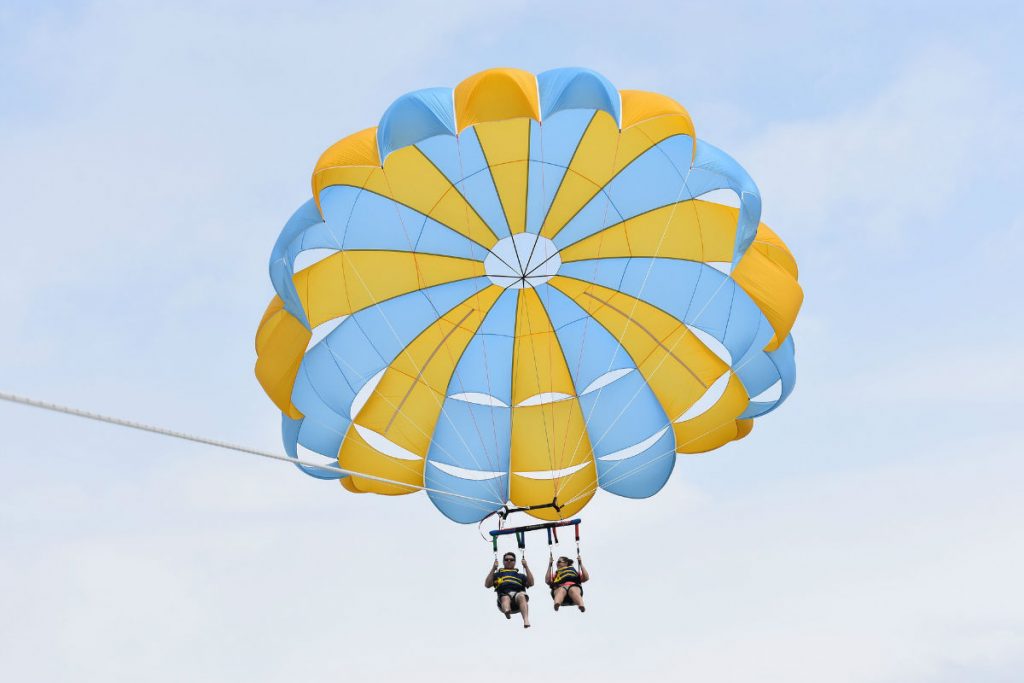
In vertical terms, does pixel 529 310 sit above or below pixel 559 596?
above

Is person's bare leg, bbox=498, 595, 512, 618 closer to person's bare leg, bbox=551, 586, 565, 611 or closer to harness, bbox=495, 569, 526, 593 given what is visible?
harness, bbox=495, 569, 526, 593

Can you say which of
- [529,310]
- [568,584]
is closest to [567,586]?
[568,584]

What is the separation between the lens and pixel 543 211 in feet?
35.9

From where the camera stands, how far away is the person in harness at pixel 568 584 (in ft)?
33.5

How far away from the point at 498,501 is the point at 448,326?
165 cm

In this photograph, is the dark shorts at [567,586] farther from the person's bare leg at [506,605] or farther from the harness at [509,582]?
the person's bare leg at [506,605]

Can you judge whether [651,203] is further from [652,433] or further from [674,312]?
[652,433]

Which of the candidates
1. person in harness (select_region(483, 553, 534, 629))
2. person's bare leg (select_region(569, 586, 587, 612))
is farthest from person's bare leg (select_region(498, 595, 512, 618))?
person's bare leg (select_region(569, 586, 587, 612))

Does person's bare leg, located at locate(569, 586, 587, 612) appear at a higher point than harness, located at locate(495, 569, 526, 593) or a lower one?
lower

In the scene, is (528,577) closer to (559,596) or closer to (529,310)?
(559,596)

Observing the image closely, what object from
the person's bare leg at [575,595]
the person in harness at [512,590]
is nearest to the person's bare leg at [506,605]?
the person in harness at [512,590]

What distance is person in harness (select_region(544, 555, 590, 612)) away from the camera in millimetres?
10211

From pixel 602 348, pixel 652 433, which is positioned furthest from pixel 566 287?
pixel 652 433

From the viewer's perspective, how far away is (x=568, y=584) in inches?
403
